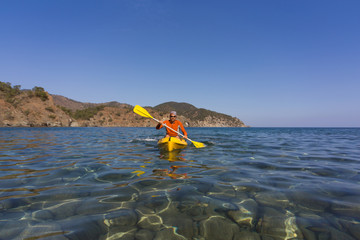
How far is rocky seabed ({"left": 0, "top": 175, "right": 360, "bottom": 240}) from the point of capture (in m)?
2.57

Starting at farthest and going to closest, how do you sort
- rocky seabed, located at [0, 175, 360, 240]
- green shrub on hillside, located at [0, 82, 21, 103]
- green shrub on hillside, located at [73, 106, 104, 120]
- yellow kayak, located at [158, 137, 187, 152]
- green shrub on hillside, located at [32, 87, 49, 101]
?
green shrub on hillside, located at [73, 106, 104, 120]
green shrub on hillside, located at [32, 87, 49, 101]
green shrub on hillside, located at [0, 82, 21, 103]
yellow kayak, located at [158, 137, 187, 152]
rocky seabed, located at [0, 175, 360, 240]

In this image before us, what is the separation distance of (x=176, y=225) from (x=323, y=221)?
241cm

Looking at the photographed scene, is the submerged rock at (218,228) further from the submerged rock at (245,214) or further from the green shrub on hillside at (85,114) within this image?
the green shrub on hillside at (85,114)

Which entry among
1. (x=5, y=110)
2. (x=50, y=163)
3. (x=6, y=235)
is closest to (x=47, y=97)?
(x=5, y=110)

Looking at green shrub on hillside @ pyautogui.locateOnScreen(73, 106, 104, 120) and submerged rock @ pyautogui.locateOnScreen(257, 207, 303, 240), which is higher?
green shrub on hillside @ pyautogui.locateOnScreen(73, 106, 104, 120)

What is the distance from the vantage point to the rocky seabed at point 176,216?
2.57 meters

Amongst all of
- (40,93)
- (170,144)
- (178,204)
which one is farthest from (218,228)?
(40,93)

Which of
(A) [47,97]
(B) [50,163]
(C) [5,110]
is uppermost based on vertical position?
(A) [47,97]

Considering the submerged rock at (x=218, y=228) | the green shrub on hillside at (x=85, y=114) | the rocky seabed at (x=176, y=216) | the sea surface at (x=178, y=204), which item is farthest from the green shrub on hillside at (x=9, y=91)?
the submerged rock at (x=218, y=228)

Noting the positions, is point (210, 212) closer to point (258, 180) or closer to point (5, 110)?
point (258, 180)

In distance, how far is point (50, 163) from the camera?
671cm

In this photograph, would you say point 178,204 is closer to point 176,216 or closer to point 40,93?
point 176,216

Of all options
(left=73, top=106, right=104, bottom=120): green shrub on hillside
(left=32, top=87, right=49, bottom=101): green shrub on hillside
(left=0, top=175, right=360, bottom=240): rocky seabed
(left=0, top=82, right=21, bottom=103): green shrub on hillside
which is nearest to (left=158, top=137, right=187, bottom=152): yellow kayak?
(left=0, top=175, right=360, bottom=240): rocky seabed

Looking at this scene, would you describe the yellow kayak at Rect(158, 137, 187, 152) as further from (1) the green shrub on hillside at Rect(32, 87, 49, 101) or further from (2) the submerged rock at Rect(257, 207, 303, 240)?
(1) the green shrub on hillside at Rect(32, 87, 49, 101)
